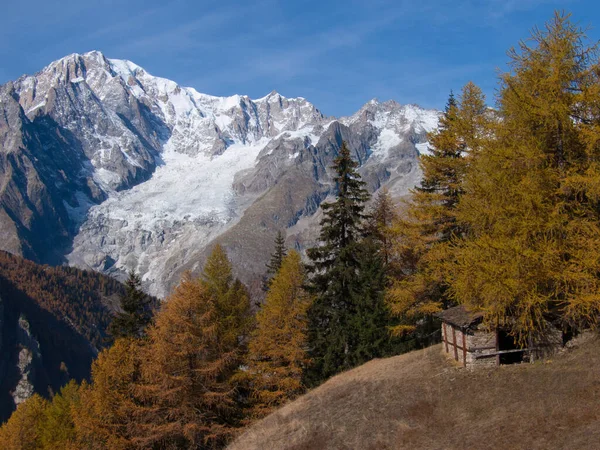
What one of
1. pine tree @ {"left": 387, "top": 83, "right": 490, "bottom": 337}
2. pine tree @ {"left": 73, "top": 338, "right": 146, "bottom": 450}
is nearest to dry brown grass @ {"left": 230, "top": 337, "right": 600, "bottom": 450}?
pine tree @ {"left": 387, "top": 83, "right": 490, "bottom": 337}

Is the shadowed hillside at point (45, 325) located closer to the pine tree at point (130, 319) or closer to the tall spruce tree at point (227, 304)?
the tall spruce tree at point (227, 304)

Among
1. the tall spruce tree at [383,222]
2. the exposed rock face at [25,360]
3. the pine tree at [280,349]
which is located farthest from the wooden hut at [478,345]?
the exposed rock face at [25,360]

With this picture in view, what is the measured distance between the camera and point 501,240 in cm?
1703

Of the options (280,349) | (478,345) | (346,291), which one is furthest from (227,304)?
(478,345)

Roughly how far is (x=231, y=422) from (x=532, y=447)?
18.2 m

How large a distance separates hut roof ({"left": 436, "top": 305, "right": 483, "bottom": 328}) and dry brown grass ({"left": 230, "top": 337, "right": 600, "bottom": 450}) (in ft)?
6.02

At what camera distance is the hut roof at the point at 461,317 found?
19.9m

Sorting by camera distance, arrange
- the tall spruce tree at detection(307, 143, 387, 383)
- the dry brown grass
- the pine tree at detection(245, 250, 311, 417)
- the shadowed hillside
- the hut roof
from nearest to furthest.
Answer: the dry brown grass < the hut roof < the pine tree at detection(245, 250, 311, 417) < the tall spruce tree at detection(307, 143, 387, 383) < the shadowed hillside

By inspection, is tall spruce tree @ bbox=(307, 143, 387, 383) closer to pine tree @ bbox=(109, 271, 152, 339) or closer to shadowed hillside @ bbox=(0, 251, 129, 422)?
pine tree @ bbox=(109, 271, 152, 339)

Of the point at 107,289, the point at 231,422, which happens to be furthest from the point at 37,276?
the point at 231,422

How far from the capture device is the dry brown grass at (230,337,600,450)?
44.6ft

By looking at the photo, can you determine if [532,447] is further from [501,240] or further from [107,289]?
[107,289]

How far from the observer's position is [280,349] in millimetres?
27797

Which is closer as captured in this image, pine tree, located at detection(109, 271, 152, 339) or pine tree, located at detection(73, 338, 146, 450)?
pine tree, located at detection(73, 338, 146, 450)
